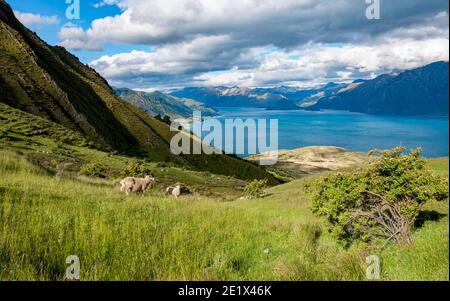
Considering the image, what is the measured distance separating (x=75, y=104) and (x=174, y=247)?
92.3 m

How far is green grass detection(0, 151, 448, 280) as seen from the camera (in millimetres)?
7188

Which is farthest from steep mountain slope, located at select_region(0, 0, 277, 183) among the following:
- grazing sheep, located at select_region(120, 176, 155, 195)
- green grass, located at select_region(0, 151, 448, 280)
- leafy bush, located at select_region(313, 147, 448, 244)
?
leafy bush, located at select_region(313, 147, 448, 244)

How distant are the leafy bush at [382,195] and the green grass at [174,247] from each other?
22.0 inches

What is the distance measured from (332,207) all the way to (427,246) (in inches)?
123

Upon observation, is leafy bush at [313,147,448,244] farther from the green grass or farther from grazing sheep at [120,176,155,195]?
grazing sheep at [120,176,155,195]

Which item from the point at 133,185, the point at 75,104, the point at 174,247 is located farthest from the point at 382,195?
the point at 75,104

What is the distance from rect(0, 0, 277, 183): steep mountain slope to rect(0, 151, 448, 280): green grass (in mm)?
68512

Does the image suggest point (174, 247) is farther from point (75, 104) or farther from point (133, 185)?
point (75, 104)

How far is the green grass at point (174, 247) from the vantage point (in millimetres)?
7188

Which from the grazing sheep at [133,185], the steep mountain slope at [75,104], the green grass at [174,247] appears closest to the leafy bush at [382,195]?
the green grass at [174,247]

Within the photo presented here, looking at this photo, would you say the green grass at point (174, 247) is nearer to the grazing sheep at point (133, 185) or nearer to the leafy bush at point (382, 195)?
the leafy bush at point (382, 195)
